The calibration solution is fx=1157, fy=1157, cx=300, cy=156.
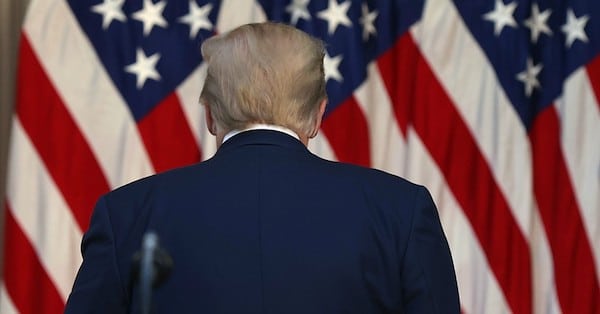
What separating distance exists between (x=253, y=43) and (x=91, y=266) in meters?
0.34

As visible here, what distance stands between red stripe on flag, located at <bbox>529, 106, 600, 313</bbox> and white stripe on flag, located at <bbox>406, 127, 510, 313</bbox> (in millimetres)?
183

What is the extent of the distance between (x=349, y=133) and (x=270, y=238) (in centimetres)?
149

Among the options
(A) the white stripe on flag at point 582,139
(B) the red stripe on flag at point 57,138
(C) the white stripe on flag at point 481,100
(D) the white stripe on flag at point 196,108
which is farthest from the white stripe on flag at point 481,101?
(B) the red stripe on flag at point 57,138

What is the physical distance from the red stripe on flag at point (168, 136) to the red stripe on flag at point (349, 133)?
13.2 inches

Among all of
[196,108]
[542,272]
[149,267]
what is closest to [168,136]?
[196,108]

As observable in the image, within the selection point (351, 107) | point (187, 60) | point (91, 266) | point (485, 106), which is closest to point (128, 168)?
point (187, 60)

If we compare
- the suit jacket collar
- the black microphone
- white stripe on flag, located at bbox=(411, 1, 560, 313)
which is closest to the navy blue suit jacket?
the suit jacket collar

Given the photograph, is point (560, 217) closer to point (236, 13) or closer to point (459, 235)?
point (459, 235)

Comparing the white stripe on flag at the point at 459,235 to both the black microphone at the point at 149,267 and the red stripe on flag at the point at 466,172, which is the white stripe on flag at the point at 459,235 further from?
the black microphone at the point at 149,267

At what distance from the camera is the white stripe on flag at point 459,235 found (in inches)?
114

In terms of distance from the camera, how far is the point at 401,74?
9.50 ft

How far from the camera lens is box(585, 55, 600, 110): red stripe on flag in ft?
9.64

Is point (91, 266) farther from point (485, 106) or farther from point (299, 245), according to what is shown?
point (485, 106)

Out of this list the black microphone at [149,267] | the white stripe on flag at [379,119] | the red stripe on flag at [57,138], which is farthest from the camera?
the white stripe on flag at [379,119]
